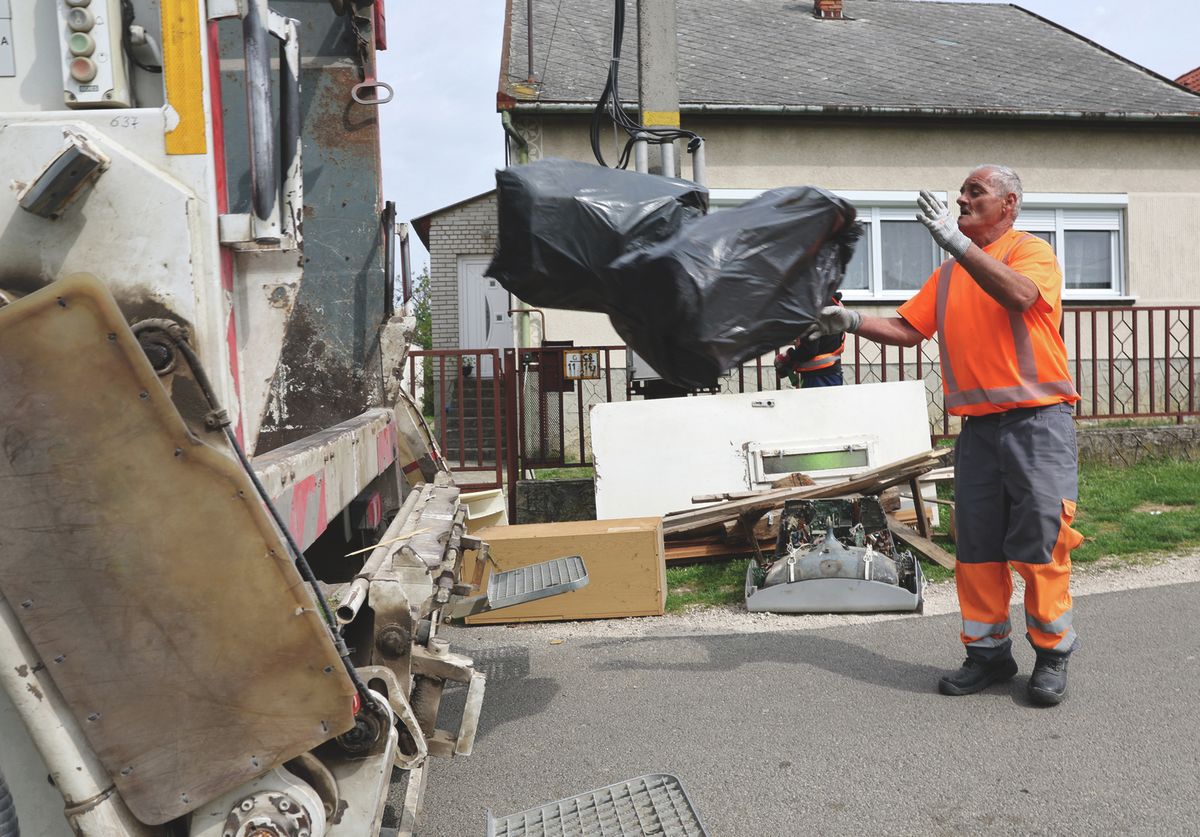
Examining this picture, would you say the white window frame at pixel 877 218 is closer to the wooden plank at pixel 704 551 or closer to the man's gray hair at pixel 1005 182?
the wooden plank at pixel 704 551

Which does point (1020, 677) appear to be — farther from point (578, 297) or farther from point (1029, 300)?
point (578, 297)

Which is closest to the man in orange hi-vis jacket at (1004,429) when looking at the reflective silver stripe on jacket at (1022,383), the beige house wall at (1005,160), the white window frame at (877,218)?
the reflective silver stripe on jacket at (1022,383)

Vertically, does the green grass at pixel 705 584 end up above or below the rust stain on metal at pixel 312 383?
below

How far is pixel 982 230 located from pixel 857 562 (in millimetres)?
1886

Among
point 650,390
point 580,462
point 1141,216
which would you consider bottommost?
point 580,462

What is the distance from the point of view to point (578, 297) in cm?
316

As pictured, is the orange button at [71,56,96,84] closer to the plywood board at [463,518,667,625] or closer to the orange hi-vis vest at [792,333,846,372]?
the plywood board at [463,518,667,625]

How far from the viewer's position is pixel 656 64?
6.06 meters

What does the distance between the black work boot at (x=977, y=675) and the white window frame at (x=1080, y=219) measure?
31.9 feet

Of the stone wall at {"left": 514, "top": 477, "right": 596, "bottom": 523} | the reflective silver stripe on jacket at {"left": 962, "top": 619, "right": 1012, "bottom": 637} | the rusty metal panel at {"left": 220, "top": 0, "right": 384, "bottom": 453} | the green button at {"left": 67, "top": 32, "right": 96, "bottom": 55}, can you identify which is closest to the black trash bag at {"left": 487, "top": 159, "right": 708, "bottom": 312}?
the rusty metal panel at {"left": 220, "top": 0, "right": 384, "bottom": 453}

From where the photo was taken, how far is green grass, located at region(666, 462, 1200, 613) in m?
6.06

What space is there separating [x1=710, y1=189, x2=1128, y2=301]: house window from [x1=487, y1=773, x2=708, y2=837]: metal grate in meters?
10.1

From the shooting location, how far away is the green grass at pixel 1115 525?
606 cm

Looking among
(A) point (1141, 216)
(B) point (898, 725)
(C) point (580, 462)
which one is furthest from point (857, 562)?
(A) point (1141, 216)
